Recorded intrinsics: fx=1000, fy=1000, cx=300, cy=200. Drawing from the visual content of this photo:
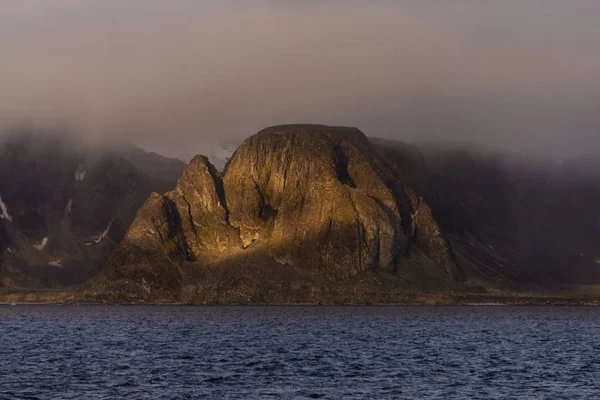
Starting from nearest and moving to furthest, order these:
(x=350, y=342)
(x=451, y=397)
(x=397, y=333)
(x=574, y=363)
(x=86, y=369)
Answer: (x=451, y=397)
(x=86, y=369)
(x=574, y=363)
(x=350, y=342)
(x=397, y=333)

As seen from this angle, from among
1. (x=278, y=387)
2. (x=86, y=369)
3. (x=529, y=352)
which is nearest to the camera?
(x=278, y=387)

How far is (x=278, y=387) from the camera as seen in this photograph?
10675 centimetres

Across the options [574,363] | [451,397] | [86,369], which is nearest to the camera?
[451,397]

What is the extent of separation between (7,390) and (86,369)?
18.7 m

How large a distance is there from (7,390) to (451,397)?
45089 mm

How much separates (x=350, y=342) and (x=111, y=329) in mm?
56652

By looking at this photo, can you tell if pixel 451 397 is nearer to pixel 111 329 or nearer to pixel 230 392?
pixel 230 392

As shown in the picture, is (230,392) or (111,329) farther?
(111,329)

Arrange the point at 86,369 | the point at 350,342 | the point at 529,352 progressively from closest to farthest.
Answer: the point at 86,369
the point at 529,352
the point at 350,342

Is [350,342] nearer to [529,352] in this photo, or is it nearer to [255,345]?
[255,345]

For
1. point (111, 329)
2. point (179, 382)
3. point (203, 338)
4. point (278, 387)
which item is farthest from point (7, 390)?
point (111, 329)

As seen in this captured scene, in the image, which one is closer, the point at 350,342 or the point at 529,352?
the point at 529,352

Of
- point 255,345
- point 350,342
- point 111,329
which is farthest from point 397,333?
Answer: point 111,329

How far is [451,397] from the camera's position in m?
99.9
